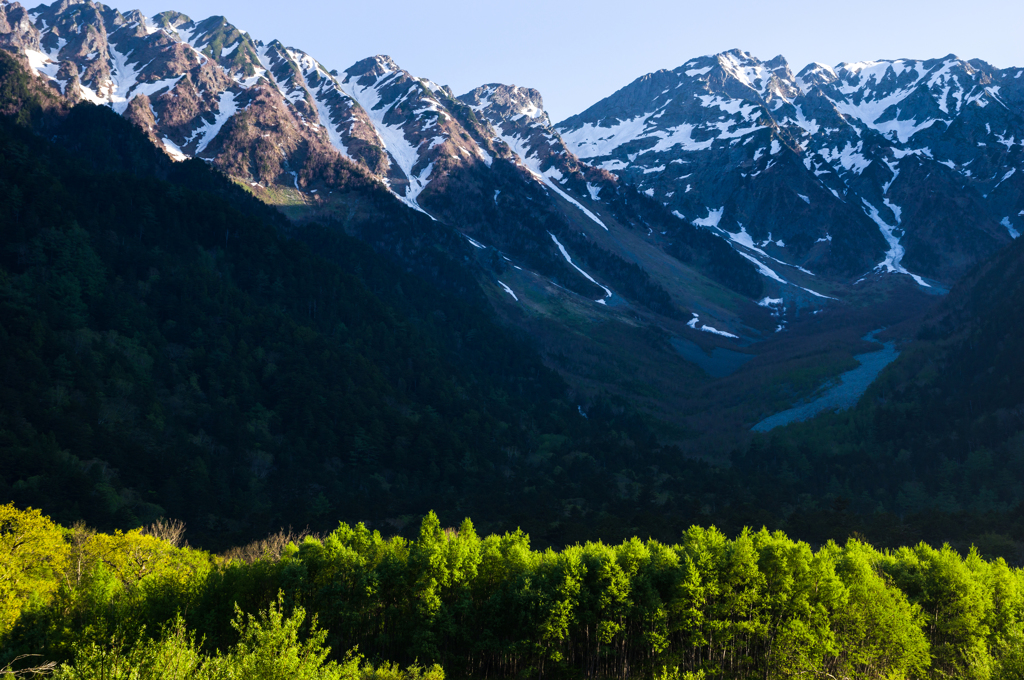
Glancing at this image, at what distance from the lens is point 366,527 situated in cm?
13700

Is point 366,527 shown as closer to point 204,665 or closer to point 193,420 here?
point 193,420

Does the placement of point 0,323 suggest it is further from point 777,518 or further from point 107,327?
point 777,518

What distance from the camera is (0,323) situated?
147625mm

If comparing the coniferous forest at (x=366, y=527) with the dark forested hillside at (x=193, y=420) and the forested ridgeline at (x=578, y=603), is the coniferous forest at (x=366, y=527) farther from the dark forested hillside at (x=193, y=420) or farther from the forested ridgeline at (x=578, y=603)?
the dark forested hillside at (x=193, y=420)

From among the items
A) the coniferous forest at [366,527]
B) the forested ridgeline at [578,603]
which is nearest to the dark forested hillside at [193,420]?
the coniferous forest at [366,527]

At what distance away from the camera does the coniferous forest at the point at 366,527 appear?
208 feet

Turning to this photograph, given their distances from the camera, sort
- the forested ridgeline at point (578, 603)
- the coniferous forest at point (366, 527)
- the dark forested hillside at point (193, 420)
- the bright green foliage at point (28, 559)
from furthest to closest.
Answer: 1. the dark forested hillside at point (193, 420)
2. the forested ridgeline at point (578, 603)
3. the coniferous forest at point (366, 527)
4. the bright green foliage at point (28, 559)

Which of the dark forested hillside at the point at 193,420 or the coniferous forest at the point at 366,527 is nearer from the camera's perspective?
the coniferous forest at the point at 366,527

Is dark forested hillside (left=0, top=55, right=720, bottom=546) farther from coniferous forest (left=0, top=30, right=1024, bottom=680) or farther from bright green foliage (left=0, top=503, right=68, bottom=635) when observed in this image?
bright green foliage (left=0, top=503, right=68, bottom=635)

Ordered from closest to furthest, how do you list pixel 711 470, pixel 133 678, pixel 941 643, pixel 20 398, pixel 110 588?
1. pixel 133 678
2. pixel 110 588
3. pixel 941 643
4. pixel 20 398
5. pixel 711 470

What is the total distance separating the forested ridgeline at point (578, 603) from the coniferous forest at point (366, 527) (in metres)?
0.31

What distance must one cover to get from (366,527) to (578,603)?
76777 mm

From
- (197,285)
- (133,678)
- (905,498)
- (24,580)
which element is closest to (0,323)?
Result: (197,285)

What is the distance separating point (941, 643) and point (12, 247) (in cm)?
19672
